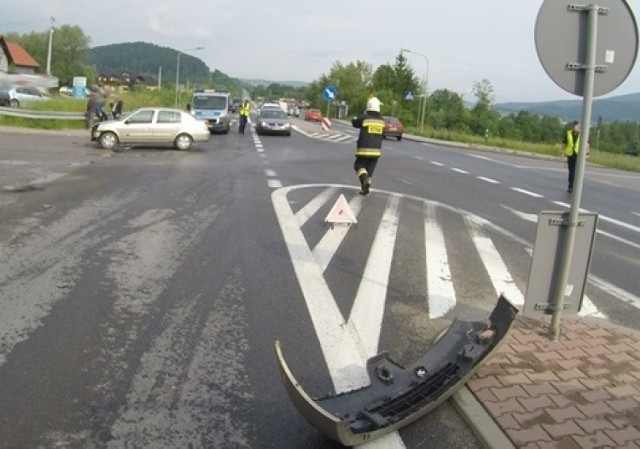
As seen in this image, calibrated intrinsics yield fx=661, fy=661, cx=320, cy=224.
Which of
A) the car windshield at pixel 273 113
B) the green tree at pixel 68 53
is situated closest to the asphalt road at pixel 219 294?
the car windshield at pixel 273 113

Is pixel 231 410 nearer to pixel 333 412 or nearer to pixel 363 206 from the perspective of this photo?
pixel 333 412

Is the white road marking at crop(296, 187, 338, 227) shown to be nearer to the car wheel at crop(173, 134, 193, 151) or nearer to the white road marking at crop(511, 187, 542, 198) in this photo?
the white road marking at crop(511, 187, 542, 198)

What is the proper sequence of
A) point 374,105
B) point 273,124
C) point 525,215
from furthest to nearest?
1. point 273,124
2. point 374,105
3. point 525,215

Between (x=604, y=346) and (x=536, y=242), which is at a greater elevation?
(x=536, y=242)

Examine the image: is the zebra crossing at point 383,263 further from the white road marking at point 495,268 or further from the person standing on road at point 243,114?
the person standing on road at point 243,114

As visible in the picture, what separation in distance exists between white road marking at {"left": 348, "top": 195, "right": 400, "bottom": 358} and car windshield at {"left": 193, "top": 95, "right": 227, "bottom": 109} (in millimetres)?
26314

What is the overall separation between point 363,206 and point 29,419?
8582 millimetres

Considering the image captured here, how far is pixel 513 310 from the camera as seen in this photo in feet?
14.9

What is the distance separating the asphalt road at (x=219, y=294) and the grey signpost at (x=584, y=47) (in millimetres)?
2036

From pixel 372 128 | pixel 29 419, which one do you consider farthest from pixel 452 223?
pixel 29 419

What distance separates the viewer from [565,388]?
4.24 meters

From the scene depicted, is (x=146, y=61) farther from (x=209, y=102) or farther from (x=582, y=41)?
(x=582, y=41)

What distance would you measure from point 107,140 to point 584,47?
1962 cm

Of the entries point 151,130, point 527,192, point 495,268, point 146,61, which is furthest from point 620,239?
point 146,61
